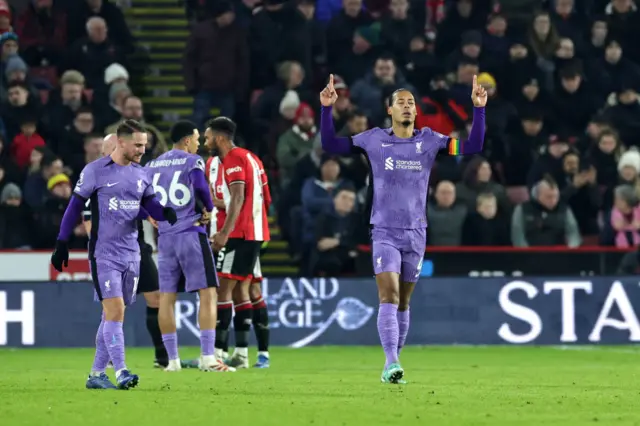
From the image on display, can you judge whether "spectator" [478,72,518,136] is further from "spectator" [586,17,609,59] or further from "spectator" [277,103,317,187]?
"spectator" [277,103,317,187]

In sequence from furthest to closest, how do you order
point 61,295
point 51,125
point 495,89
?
point 495,89 < point 51,125 < point 61,295

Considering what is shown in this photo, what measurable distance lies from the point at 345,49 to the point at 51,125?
4.66 metres

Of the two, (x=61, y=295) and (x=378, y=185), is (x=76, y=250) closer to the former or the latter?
(x=61, y=295)

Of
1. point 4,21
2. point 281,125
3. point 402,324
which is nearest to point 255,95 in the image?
point 281,125

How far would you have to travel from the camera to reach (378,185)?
12.5m

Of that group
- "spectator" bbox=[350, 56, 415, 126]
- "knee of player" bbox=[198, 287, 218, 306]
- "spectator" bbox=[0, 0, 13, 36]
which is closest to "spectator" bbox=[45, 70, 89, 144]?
"spectator" bbox=[0, 0, 13, 36]

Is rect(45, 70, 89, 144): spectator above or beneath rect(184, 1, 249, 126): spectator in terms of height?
beneath

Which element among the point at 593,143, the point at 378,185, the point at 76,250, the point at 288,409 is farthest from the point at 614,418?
the point at 593,143

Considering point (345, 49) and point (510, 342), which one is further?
point (345, 49)

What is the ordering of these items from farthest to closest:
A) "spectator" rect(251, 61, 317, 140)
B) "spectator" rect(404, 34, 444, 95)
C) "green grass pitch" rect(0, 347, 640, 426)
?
"spectator" rect(404, 34, 444, 95) → "spectator" rect(251, 61, 317, 140) → "green grass pitch" rect(0, 347, 640, 426)

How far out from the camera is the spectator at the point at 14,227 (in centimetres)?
2027

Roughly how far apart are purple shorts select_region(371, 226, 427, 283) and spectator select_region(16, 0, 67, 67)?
39.2 feet

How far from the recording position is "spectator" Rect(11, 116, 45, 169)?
21531 mm

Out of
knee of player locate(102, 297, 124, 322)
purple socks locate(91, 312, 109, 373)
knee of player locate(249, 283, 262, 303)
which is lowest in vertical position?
purple socks locate(91, 312, 109, 373)
